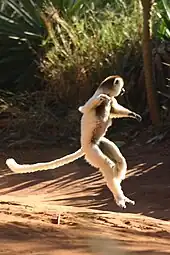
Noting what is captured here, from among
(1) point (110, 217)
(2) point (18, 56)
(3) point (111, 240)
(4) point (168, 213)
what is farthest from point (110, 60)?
(3) point (111, 240)

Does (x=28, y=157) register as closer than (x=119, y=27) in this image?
Yes

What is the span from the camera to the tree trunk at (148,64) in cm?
1334

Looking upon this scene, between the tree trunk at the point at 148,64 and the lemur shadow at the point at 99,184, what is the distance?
864 mm

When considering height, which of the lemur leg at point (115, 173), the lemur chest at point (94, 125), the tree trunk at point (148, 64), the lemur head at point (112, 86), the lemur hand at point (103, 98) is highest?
the tree trunk at point (148, 64)

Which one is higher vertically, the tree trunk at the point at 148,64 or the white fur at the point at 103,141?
the tree trunk at the point at 148,64

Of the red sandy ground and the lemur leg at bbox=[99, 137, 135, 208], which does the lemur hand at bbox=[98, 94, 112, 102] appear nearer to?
the lemur leg at bbox=[99, 137, 135, 208]

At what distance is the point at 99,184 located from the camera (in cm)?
1235

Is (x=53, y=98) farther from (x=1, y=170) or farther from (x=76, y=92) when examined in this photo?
(x=1, y=170)

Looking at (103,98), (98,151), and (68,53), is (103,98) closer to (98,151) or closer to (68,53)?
(98,151)

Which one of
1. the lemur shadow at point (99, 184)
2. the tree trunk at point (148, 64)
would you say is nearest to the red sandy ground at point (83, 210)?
the lemur shadow at point (99, 184)

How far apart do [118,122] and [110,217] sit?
7.05m

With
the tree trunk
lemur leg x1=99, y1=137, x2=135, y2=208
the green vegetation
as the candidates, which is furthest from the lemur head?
the green vegetation

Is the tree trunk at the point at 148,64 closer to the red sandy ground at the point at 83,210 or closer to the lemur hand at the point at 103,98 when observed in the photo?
the red sandy ground at the point at 83,210

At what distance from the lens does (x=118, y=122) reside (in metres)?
15.3
